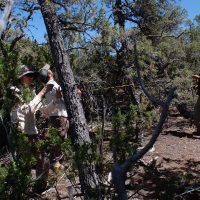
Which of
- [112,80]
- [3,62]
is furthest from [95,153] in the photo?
[112,80]

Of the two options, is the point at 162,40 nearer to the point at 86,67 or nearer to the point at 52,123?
the point at 86,67

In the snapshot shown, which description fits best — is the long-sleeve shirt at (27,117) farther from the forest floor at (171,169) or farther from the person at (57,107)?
the forest floor at (171,169)

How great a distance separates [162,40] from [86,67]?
3.15m

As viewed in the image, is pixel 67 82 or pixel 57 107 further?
pixel 57 107

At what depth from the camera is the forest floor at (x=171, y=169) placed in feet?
14.5

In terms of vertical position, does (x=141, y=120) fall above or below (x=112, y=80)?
below

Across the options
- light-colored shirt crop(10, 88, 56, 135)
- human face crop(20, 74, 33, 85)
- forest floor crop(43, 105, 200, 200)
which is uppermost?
human face crop(20, 74, 33, 85)

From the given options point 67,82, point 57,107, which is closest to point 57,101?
point 57,107

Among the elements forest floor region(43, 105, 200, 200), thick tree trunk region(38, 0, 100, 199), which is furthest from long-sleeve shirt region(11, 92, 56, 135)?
forest floor region(43, 105, 200, 200)

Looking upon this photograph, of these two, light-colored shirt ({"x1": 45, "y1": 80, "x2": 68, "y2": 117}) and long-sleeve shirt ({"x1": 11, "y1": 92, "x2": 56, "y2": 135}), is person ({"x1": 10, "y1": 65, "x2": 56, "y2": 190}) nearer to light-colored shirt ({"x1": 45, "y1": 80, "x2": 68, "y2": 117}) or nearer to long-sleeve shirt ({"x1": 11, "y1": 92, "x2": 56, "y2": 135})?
long-sleeve shirt ({"x1": 11, "y1": 92, "x2": 56, "y2": 135})

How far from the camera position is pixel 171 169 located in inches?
282

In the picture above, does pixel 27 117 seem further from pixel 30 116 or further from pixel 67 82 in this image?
pixel 67 82

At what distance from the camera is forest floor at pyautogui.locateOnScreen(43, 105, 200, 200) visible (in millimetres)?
4430

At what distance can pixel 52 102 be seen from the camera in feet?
18.4
